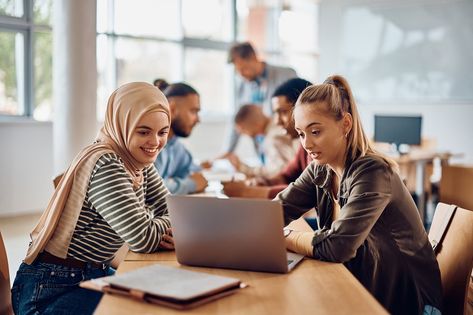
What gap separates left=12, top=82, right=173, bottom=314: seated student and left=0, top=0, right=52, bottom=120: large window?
15.5ft

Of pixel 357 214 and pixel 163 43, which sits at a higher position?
pixel 163 43

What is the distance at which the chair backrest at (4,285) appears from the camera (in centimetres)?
199

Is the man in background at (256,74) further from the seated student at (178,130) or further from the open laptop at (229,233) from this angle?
the open laptop at (229,233)

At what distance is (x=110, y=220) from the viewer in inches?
75.5

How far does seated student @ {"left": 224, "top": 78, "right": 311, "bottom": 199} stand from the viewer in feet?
10.2

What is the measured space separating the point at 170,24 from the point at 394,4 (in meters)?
2.85

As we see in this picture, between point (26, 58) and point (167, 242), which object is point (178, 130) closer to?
point (167, 242)

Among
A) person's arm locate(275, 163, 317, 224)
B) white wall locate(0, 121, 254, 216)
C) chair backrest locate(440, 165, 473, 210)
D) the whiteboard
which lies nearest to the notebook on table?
person's arm locate(275, 163, 317, 224)

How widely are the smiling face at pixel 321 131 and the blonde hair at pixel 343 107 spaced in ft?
0.05

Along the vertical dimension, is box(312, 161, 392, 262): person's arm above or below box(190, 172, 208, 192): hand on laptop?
above

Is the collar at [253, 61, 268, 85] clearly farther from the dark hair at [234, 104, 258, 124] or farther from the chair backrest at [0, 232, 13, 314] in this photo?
the chair backrest at [0, 232, 13, 314]

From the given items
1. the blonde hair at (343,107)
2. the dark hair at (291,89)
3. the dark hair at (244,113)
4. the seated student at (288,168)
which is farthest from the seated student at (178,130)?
the blonde hair at (343,107)

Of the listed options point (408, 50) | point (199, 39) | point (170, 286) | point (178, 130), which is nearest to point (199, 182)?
point (178, 130)

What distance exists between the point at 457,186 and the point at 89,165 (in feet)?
6.18
